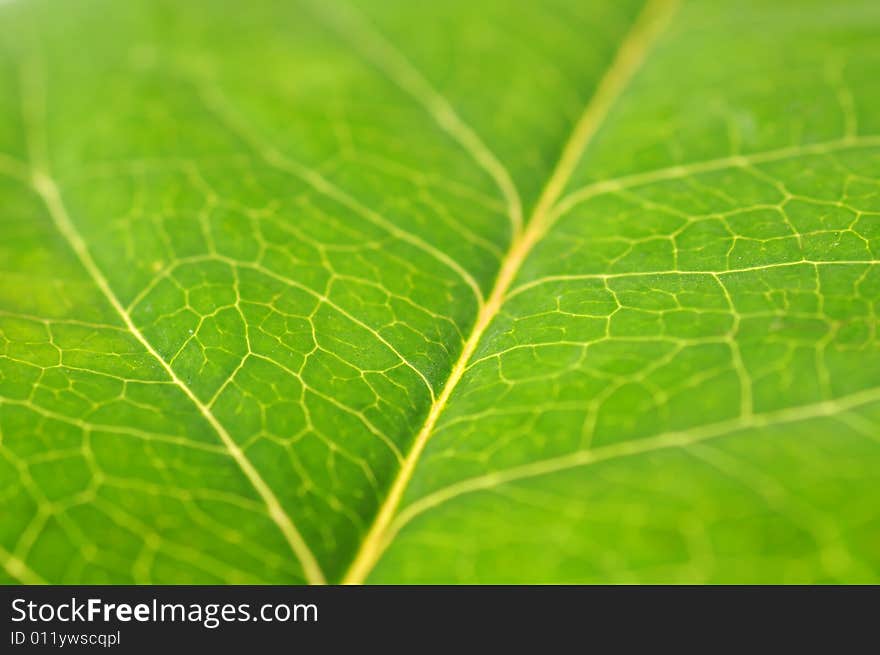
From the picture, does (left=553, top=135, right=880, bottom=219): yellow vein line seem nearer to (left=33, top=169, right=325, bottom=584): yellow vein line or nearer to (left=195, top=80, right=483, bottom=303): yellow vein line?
(left=195, top=80, right=483, bottom=303): yellow vein line

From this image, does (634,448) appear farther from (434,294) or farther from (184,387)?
(184,387)

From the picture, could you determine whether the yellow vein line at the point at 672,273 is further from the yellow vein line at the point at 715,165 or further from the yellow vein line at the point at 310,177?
the yellow vein line at the point at 715,165

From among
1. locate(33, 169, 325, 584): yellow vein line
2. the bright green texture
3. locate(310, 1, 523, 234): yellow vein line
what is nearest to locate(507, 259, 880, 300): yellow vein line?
the bright green texture

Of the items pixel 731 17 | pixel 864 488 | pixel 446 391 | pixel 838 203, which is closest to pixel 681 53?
pixel 731 17
